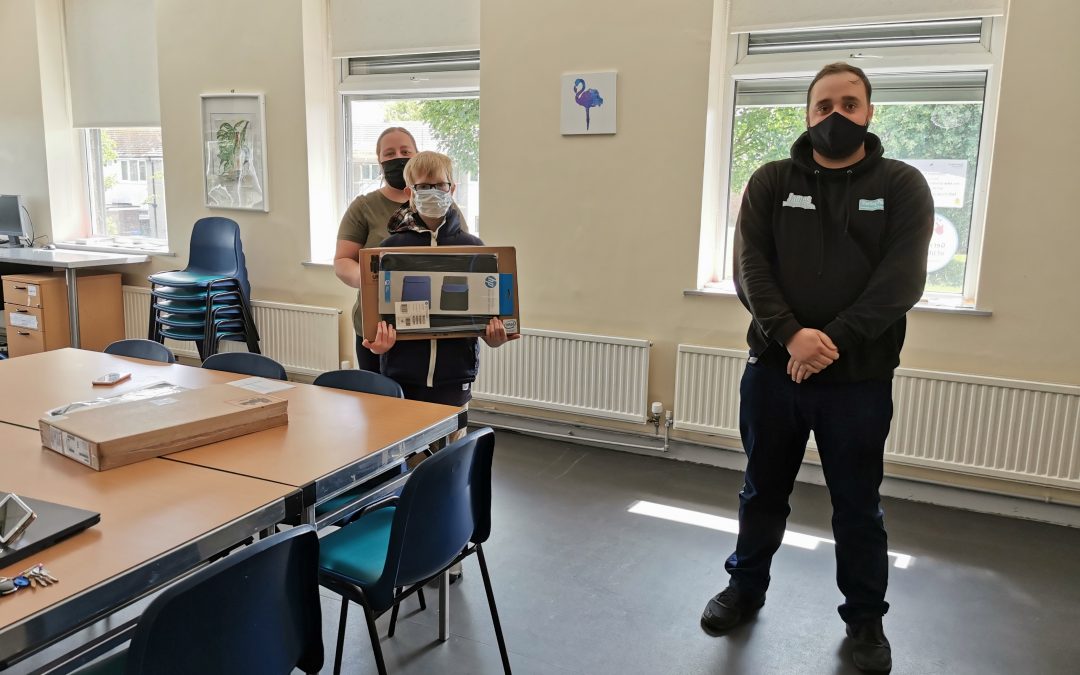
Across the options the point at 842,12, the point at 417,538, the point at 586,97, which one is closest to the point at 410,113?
the point at 586,97

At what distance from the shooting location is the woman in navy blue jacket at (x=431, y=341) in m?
2.64

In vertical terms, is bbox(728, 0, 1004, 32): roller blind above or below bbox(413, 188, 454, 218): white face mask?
above

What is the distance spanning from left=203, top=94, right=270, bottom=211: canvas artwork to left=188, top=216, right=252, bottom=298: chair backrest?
6.3 inches

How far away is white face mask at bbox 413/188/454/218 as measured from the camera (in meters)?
2.65

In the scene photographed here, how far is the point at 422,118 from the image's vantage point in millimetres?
5008

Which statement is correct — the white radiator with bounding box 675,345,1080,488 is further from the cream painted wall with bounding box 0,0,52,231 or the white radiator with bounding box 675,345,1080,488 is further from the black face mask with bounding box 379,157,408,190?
the cream painted wall with bounding box 0,0,52,231

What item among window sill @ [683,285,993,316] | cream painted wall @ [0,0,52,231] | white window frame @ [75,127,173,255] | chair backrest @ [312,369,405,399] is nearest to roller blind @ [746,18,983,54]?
window sill @ [683,285,993,316]

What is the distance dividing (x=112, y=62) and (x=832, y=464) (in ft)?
20.0

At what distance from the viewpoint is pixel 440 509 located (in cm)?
192

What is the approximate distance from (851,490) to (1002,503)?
1.77 m

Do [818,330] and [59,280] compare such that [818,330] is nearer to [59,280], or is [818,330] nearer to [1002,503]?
[1002,503]

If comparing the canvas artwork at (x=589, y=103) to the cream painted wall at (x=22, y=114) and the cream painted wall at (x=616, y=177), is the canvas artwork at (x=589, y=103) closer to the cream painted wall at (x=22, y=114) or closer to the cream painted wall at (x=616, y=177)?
the cream painted wall at (x=616, y=177)

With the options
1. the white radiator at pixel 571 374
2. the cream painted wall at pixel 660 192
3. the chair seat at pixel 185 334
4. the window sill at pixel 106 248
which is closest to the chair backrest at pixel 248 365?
the white radiator at pixel 571 374

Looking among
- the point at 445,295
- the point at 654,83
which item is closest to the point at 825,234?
the point at 445,295
